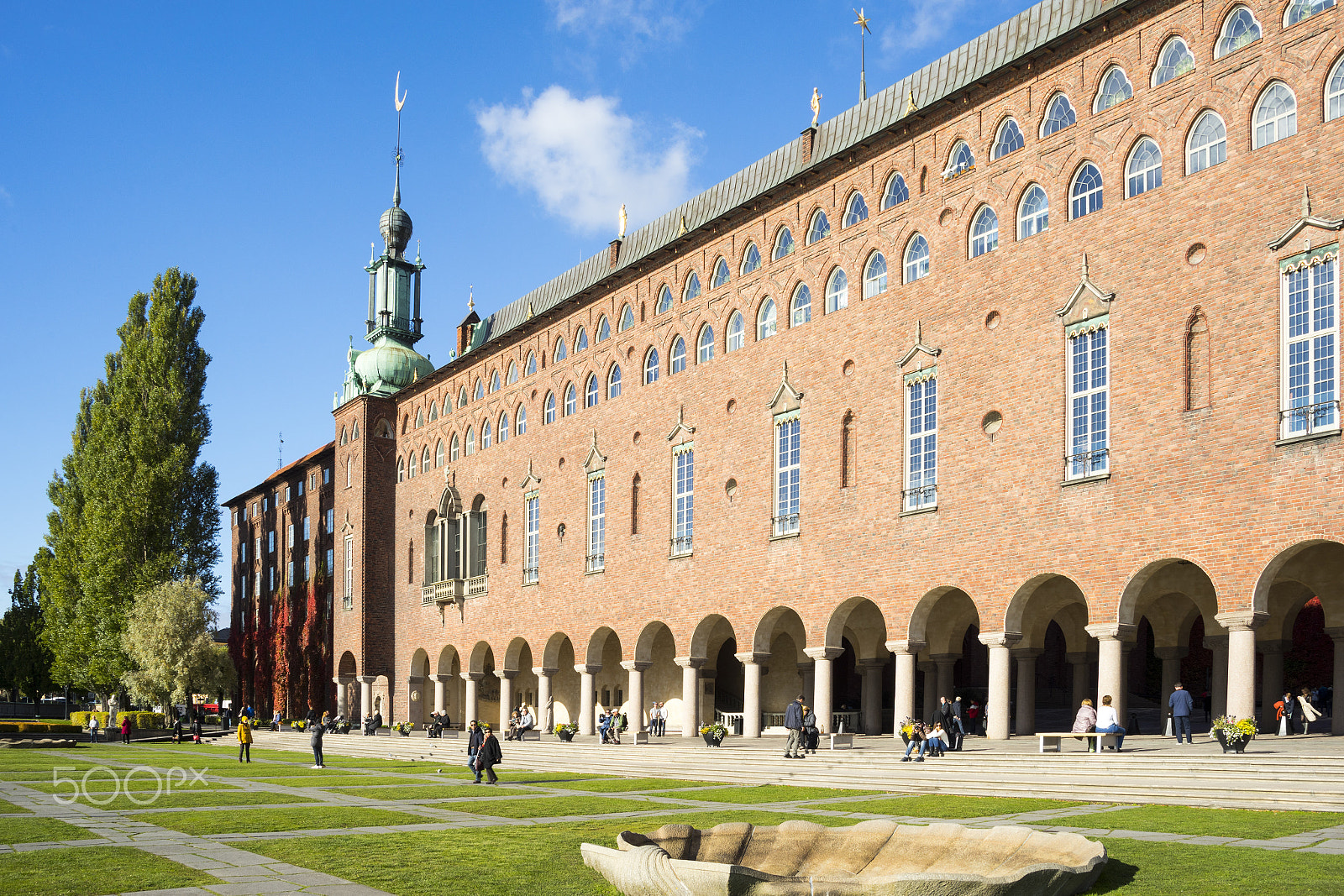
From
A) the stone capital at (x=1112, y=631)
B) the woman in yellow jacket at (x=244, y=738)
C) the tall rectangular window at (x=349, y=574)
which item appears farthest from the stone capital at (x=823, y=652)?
the tall rectangular window at (x=349, y=574)

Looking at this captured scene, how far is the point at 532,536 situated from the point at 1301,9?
32.0 m

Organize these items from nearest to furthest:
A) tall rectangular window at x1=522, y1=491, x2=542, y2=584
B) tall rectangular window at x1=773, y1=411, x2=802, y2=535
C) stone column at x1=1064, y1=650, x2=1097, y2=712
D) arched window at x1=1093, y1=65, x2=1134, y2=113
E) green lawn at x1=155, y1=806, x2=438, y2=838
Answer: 1. green lawn at x1=155, y1=806, x2=438, y2=838
2. arched window at x1=1093, y1=65, x2=1134, y2=113
3. stone column at x1=1064, y1=650, x2=1097, y2=712
4. tall rectangular window at x1=773, y1=411, x2=802, y2=535
5. tall rectangular window at x1=522, y1=491, x2=542, y2=584

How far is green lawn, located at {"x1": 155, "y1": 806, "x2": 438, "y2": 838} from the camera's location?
17.6 metres

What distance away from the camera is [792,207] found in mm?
35875

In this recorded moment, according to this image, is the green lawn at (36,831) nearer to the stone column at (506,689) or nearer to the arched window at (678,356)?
the arched window at (678,356)

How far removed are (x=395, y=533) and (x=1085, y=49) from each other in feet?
133

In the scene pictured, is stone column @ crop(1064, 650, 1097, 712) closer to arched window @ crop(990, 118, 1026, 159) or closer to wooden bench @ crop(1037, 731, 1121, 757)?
wooden bench @ crop(1037, 731, 1121, 757)

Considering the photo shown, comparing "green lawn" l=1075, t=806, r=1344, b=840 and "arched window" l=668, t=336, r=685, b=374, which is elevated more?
"arched window" l=668, t=336, r=685, b=374

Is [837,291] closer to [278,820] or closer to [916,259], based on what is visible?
[916,259]

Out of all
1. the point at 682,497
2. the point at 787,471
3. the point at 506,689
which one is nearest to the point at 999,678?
the point at 787,471

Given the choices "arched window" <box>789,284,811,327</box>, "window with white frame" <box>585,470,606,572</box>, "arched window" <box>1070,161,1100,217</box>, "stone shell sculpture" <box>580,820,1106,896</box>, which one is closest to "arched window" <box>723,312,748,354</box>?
"arched window" <box>789,284,811,327</box>

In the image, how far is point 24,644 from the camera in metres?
84.7

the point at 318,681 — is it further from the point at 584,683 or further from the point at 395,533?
the point at 584,683

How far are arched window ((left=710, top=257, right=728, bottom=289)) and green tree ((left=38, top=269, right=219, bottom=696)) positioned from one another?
33.2 m
